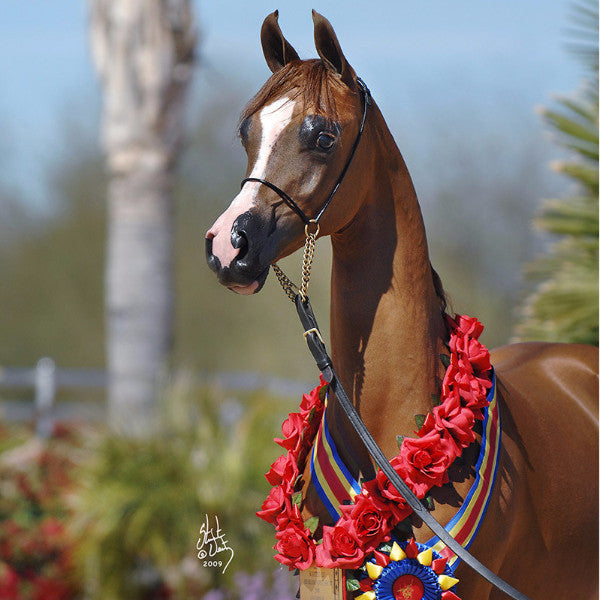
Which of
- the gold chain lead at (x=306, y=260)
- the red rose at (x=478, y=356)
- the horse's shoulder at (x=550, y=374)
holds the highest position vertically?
the gold chain lead at (x=306, y=260)

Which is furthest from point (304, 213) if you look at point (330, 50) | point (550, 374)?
point (550, 374)

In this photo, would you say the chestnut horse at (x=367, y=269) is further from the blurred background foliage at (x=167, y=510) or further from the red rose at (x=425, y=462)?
the blurred background foliage at (x=167, y=510)

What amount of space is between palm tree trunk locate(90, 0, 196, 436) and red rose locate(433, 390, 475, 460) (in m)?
4.00

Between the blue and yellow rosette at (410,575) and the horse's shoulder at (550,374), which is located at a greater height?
the horse's shoulder at (550,374)

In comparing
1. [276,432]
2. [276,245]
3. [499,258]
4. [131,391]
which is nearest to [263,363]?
[499,258]

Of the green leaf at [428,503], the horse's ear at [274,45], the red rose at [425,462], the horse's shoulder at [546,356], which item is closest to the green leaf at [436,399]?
the red rose at [425,462]

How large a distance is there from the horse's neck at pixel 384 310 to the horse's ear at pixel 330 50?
16 centimetres

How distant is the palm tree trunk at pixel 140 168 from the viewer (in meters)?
6.06

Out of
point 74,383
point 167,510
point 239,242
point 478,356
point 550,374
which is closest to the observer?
point 239,242

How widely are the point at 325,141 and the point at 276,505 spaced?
945 millimetres

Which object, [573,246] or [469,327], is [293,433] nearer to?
[469,327]

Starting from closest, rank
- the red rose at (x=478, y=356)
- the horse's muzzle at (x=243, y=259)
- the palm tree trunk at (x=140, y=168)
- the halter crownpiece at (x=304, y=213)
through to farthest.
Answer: the horse's muzzle at (x=243, y=259) < the halter crownpiece at (x=304, y=213) < the red rose at (x=478, y=356) < the palm tree trunk at (x=140, y=168)

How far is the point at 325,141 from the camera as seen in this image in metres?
2.01

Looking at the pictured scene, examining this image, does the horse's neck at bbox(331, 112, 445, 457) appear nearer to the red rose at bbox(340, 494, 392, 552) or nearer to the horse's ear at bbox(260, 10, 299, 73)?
the red rose at bbox(340, 494, 392, 552)
